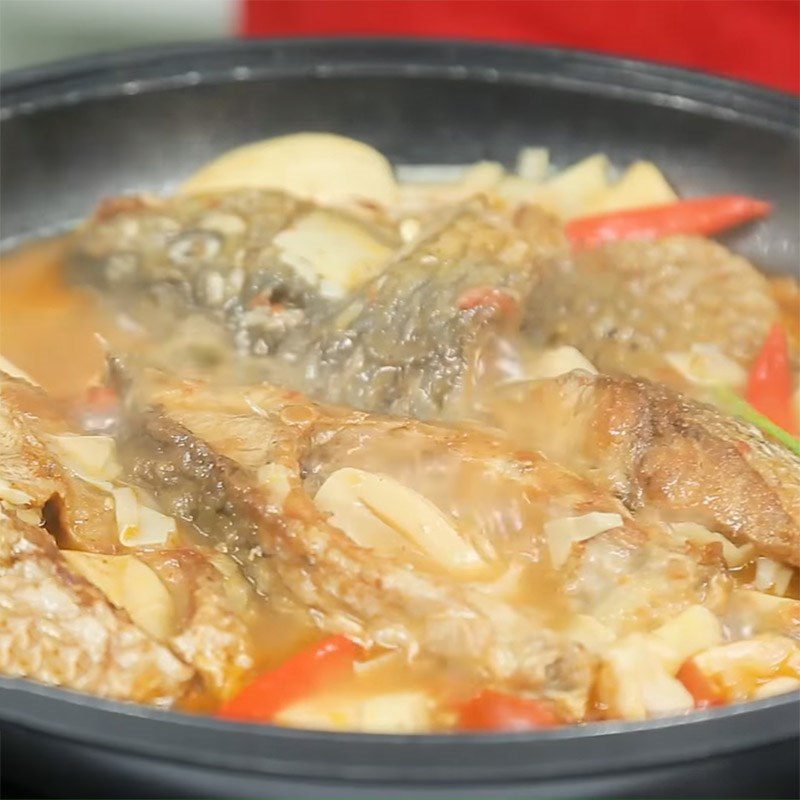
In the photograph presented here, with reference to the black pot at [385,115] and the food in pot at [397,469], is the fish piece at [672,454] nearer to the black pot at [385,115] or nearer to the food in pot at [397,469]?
the food in pot at [397,469]

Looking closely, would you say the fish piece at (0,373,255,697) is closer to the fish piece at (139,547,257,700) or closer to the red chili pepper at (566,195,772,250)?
the fish piece at (139,547,257,700)

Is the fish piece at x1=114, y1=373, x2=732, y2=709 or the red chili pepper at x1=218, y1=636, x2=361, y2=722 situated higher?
the fish piece at x1=114, y1=373, x2=732, y2=709

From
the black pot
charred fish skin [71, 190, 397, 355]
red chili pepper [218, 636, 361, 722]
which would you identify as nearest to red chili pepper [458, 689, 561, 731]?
red chili pepper [218, 636, 361, 722]

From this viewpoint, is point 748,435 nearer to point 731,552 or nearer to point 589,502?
point 731,552

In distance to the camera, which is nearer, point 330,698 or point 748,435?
point 330,698

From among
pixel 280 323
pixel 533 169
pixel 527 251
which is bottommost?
pixel 280 323

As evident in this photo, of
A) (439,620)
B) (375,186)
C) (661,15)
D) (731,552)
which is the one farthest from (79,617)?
(661,15)

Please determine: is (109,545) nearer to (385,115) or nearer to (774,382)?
(774,382)
